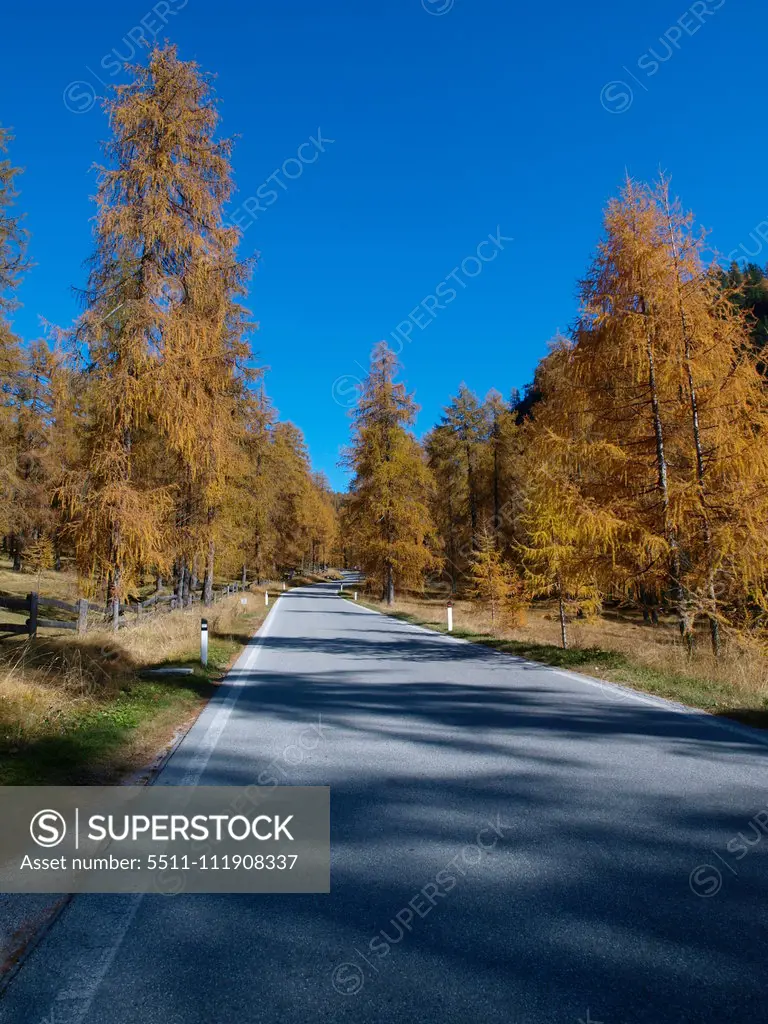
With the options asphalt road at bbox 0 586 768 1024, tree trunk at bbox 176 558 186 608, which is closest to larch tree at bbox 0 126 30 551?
tree trunk at bbox 176 558 186 608

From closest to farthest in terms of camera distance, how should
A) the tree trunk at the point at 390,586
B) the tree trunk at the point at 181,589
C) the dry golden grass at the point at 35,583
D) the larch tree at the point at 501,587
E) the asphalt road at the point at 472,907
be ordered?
the asphalt road at the point at 472,907 → the larch tree at the point at 501,587 → the tree trunk at the point at 181,589 → the dry golden grass at the point at 35,583 → the tree trunk at the point at 390,586

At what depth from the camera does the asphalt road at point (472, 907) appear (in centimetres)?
254

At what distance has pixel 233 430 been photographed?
17594 millimetres

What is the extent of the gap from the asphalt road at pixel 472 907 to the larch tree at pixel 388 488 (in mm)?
28860

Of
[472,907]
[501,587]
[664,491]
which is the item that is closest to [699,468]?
[664,491]

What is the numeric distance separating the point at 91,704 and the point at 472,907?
5766mm

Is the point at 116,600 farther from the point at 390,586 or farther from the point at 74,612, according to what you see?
the point at 390,586

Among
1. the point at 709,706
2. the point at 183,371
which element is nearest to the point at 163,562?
the point at 183,371

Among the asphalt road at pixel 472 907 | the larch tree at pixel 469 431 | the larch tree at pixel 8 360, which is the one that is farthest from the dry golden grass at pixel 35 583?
the asphalt road at pixel 472 907

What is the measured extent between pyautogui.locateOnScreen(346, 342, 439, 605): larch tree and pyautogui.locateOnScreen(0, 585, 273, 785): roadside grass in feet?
74.9

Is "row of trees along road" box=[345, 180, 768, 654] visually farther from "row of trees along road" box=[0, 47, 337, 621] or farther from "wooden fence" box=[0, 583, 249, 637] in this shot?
"wooden fence" box=[0, 583, 249, 637]

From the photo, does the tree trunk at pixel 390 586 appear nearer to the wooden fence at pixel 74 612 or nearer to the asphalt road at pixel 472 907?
the wooden fence at pixel 74 612

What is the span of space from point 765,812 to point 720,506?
319 inches

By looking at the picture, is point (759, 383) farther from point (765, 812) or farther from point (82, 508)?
point (82, 508)
